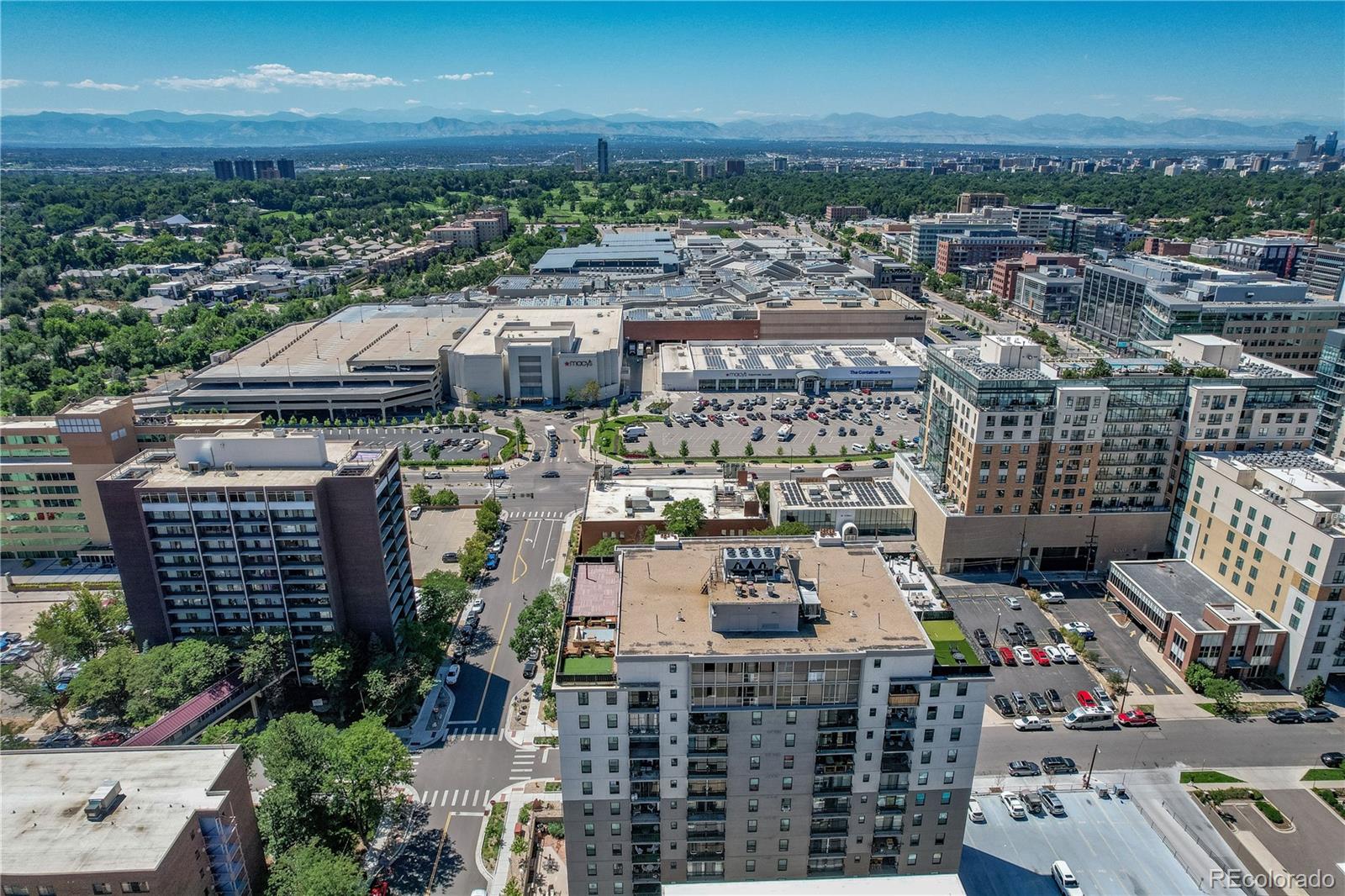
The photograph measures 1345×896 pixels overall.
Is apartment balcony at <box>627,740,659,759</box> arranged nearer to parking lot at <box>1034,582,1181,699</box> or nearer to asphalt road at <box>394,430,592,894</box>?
asphalt road at <box>394,430,592,894</box>

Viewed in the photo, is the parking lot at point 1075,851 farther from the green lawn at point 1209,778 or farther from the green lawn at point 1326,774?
the green lawn at point 1326,774

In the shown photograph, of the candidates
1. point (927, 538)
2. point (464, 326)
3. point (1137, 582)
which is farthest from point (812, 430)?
point (464, 326)

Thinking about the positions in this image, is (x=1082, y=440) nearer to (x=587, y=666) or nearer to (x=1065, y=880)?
(x=1065, y=880)

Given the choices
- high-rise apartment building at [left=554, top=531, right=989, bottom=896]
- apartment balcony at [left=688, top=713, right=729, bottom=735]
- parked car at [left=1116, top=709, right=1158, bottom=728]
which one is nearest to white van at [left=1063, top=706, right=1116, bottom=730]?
parked car at [left=1116, top=709, right=1158, bottom=728]

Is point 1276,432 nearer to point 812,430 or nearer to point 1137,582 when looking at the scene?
point 1137,582

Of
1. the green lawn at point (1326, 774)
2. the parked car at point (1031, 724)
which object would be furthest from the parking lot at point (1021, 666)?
the green lawn at point (1326, 774)

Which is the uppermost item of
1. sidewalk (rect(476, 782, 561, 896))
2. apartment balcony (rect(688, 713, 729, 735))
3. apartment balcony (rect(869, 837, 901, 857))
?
apartment balcony (rect(688, 713, 729, 735))
